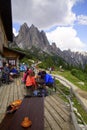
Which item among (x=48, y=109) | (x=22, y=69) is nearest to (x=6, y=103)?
(x=48, y=109)

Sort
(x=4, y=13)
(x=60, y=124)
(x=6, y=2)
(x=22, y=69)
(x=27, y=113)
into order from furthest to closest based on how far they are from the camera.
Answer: (x=22, y=69) → (x=4, y=13) → (x=6, y=2) → (x=60, y=124) → (x=27, y=113)

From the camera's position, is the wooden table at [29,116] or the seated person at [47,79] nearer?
the wooden table at [29,116]

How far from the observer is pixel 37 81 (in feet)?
37.1

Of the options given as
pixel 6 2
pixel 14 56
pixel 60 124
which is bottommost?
pixel 60 124

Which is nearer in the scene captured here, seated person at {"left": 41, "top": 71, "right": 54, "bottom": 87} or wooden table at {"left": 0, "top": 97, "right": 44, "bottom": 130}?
wooden table at {"left": 0, "top": 97, "right": 44, "bottom": 130}

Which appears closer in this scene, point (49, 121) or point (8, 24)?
point (49, 121)

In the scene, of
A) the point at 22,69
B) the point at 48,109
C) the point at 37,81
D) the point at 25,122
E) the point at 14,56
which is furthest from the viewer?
the point at 22,69

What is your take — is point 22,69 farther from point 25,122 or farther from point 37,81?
point 25,122

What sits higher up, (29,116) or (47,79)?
(47,79)

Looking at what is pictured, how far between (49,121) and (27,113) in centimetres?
209

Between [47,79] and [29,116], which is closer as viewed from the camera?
[29,116]

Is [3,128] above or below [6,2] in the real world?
below

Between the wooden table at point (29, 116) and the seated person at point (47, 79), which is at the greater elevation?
the seated person at point (47, 79)

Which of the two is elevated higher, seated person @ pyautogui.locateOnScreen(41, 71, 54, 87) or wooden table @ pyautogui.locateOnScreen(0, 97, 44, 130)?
seated person @ pyautogui.locateOnScreen(41, 71, 54, 87)
